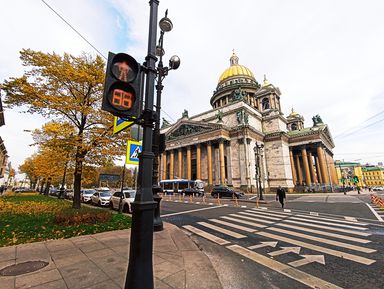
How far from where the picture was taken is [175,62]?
7.05m

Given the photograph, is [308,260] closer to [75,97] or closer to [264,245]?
[264,245]

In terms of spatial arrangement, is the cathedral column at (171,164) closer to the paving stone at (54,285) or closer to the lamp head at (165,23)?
the lamp head at (165,23)

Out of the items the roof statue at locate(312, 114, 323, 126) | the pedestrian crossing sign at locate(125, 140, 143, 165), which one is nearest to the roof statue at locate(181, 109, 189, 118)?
the roof statue at locate(312, 114, 323, 126)

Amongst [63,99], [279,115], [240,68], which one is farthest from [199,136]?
[63,99]

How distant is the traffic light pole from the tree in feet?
29.9

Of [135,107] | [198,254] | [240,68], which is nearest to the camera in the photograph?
[135,107]

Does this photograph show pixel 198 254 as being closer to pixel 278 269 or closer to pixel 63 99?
pixel 278 269

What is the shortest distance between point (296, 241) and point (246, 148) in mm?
34048

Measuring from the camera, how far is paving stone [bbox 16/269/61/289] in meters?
3.25

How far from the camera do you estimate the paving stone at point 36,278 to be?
128 inches

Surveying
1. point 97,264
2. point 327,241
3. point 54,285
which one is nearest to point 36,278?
point 54,285

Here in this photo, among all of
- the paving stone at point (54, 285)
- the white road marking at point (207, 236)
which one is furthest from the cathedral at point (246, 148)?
the paving stone at point (54, 285)

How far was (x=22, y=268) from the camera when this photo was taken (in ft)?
13.0

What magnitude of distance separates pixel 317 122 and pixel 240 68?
28288 mm
